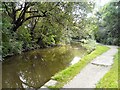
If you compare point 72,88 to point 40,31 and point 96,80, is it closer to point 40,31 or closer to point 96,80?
point 96,80

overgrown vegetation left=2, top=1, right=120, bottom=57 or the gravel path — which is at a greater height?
overgrown vegetation left=2, top=1, right=120, bottom=57

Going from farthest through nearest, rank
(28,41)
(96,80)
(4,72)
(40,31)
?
(40,31), (28,41), (4,72), (96,80)

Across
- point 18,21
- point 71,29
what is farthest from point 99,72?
point 18,21

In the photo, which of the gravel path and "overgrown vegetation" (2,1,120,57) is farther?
"overgrown vegetation" (2,1,120,57)

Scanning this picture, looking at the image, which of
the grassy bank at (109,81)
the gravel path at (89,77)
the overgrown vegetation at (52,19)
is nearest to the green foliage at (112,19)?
the overgrown vegetation at (52,19)

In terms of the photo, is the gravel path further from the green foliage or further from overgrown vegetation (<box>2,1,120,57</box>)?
the green foliage

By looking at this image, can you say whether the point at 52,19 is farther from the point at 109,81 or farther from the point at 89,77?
the point at 109,81

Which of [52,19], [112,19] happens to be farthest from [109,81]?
[112,19]

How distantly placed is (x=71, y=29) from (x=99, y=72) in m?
5.07

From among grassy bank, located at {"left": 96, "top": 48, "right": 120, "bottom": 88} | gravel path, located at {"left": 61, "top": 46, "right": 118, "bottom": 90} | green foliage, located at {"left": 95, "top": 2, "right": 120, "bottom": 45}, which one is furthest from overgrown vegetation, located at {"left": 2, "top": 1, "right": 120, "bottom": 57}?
grassy bank, located at {"left": 96, "top": 48, "right": 120, "bottom": 88}

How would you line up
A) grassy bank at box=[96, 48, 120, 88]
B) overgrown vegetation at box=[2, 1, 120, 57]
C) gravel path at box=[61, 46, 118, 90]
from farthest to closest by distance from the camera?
overgrown vegetation at box=[2, 1, 120, 57]
gravel path at box=[61, 46, 118, 90]
grassy bank at box=[96, 48, 120, 88]

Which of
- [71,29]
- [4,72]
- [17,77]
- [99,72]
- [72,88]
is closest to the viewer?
[72,88]

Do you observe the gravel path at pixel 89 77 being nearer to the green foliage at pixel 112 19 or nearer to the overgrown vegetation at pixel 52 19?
the overgrown vegetation at pixel 52 19

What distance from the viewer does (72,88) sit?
520 cm
